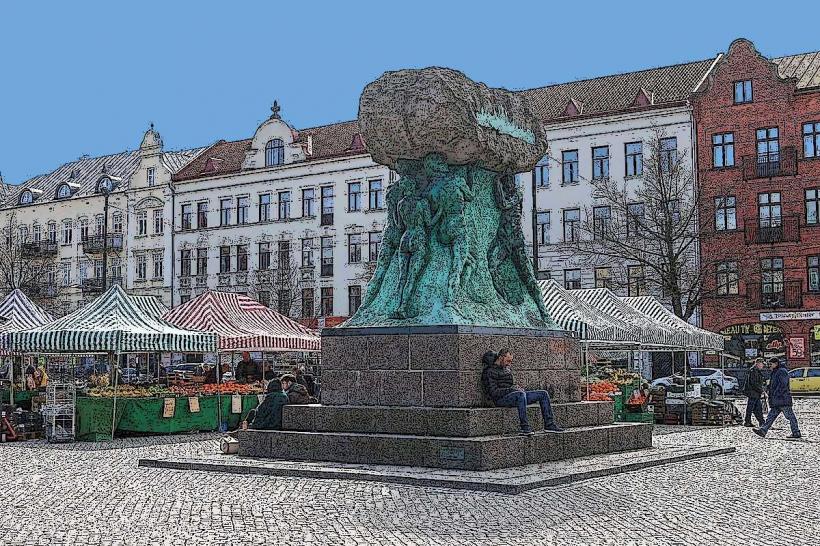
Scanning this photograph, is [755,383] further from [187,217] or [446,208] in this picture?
[187,217]

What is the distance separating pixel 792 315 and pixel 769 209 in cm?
463

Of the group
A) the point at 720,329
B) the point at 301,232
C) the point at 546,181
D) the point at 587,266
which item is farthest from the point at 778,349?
the point at 301,232

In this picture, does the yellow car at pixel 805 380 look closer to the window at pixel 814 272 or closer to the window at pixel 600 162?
the window at pixel 814 272

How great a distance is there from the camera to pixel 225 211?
186ft

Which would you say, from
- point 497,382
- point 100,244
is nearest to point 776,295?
point 497,382

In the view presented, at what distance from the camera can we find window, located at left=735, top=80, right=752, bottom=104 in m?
44.0

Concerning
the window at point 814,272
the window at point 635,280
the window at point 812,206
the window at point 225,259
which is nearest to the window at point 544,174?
the window at point 635,280

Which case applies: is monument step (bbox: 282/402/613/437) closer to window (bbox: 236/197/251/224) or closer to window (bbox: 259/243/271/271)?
window (bbox: 259/243/271/271)

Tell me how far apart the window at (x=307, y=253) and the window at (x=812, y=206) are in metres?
23.6

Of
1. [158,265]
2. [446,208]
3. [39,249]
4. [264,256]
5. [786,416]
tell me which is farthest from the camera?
[39,249]

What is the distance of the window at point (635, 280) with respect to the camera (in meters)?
41.7

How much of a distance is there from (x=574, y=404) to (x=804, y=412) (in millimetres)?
16148

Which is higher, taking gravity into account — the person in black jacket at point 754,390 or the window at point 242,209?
the window at point 242,209

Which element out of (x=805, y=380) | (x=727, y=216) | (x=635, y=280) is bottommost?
(x=805, y=380)
